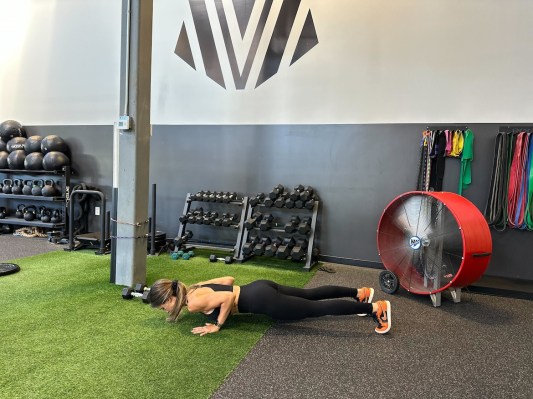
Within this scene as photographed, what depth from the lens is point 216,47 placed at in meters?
5.13

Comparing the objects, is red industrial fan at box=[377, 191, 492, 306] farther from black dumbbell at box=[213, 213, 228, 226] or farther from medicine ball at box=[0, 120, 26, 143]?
medicine ball at box=[0, 120, 26, 143]

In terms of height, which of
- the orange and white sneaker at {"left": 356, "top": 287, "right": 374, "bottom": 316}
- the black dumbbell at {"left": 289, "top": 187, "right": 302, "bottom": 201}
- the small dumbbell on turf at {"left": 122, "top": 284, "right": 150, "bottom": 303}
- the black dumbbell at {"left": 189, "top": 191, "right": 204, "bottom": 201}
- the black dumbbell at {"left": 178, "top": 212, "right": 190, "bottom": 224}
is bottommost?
the small dumbbell on turf at {"left": 122, "top": 284, "right": 150, "bottom": 303}

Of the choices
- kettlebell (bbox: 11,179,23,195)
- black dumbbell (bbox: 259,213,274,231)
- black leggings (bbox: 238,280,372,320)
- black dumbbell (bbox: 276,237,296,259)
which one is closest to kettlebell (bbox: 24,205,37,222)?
kettlebell (bbox: 11,179,23,195)

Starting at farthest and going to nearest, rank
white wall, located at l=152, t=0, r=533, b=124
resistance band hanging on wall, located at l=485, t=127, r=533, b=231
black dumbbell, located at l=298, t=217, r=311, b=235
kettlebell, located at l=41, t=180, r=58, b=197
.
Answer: kettlebell, located at l=41, t=180, r=58, b=197 → black dumbbell, located at l=298, t=217, r=311, b=235 → white wall, located at l=152, t=0, r=533, b=124 → resistance band hanging on wall, located at l=485, t=127, r=533, b=231

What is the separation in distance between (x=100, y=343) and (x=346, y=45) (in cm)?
404

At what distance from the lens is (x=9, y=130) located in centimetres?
601

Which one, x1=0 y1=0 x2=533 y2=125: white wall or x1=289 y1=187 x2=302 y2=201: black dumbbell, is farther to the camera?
x1=289 y1=187 x2=302 y2=201: black dumbbell

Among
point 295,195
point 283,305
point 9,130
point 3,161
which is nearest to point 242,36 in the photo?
point 295,195

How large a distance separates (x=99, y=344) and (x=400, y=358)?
6.10 ft

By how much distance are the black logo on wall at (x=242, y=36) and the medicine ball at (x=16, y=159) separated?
2865mm

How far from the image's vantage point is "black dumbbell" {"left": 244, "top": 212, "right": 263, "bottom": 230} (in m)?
4.55

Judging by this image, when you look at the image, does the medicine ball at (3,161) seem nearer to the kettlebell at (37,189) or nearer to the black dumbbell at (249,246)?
the kettlebell at (37,189)

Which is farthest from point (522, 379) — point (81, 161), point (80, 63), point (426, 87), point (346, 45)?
point (80, 63)

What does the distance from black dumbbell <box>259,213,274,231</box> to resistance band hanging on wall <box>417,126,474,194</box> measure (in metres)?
1.75
